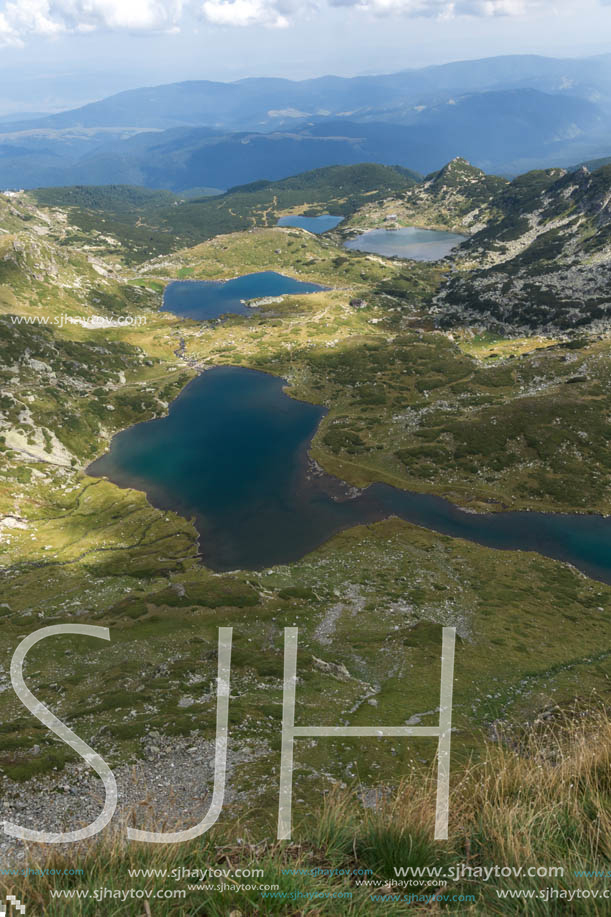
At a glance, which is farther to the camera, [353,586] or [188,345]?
[188,345]

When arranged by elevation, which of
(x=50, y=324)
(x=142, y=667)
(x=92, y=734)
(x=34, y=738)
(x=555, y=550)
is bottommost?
(x=555, y=550)

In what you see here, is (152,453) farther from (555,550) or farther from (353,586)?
(555,550)

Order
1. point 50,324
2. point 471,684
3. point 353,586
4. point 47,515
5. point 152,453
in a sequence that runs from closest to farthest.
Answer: point 471,684 → point 353,586 → point 47,515 → point 152,453 → point 50,324

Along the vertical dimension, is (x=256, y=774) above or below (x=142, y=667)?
above

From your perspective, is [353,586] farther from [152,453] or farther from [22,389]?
[22,389]

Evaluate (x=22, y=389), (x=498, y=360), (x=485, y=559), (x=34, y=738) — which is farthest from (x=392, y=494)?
(x=22, y=389)

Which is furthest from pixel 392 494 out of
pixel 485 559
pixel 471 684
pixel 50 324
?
pixel 50 324

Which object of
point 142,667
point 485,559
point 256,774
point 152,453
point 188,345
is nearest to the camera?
point 256,774
